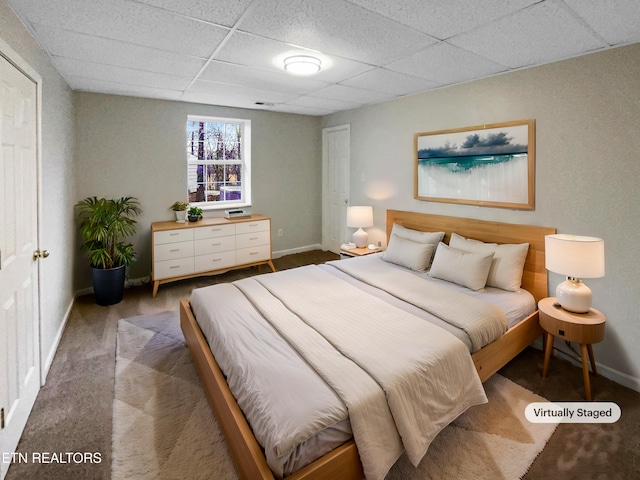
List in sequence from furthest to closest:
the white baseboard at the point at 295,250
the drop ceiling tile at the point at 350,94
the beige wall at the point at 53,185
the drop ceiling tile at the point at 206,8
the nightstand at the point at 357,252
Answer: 1. the white baseboard at the point at 295,250
2. the nightstand at the point at 357,252
3. the drop ceiling tile at the point at 350,94
4. the beige wall at the point at 53,185
5. the drop ceiling tile at the point at 206,8

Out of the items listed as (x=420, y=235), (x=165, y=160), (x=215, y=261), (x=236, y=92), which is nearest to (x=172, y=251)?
(x=215, y=261)

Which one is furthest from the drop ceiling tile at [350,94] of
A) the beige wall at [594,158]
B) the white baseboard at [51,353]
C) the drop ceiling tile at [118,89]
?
the white baseboard at [51,353]

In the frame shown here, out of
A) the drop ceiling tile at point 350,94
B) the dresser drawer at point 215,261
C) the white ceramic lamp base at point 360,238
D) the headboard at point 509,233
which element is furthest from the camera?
the white ceramic lamp base at point 360,238

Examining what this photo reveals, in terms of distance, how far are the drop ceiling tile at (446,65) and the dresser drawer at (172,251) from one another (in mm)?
3040

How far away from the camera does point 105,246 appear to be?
12.3ft

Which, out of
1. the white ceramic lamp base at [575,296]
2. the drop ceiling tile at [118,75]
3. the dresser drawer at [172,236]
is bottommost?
the white ceramic lamp base at [575,296]

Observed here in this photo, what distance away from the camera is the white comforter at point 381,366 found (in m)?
1.50

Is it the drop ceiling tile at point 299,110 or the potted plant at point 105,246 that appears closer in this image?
the potted plant at point 105,246

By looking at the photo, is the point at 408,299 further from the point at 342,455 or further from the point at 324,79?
the point at 324,79

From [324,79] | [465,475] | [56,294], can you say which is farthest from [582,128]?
[56,294]

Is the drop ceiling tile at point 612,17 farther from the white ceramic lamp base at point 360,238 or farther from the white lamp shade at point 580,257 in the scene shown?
the white ceramic lamp base at point 360,238

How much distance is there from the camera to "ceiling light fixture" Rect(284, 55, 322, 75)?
265cm

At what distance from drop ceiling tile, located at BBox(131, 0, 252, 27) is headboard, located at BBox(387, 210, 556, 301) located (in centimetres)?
267

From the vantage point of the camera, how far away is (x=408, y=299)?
2572 mm
